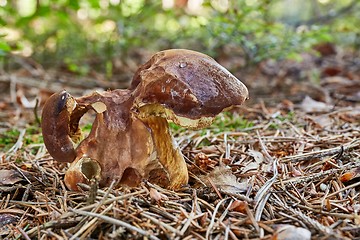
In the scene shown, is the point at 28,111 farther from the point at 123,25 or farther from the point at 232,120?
the point at 232,120

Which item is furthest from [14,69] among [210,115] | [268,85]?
[210,115]

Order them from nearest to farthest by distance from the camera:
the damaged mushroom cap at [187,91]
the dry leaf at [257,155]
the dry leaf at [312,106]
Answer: the damaged mushroom cap at [187,91], the dry leaf at [257,155], the dry leaf at [312,106]

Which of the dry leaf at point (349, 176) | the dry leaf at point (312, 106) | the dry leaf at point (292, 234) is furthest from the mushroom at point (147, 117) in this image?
the dry leaf at point (312, 106)

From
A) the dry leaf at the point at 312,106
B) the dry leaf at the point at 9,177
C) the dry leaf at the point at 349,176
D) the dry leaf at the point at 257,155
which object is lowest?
the dry leaf at the point at 312,106

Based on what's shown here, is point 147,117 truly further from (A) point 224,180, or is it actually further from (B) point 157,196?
(A) point 224,180

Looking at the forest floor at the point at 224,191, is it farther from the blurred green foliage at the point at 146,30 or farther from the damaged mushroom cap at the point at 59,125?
the blurred green foliage at the point at 146,30

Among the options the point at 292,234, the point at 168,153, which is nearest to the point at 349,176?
the point at 292,234
